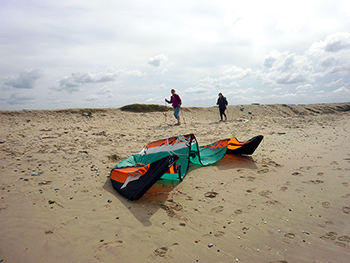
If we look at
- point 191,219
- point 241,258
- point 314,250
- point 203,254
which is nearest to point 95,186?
point 191,219

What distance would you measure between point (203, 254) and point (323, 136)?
8.22 m

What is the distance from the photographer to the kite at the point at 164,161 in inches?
144

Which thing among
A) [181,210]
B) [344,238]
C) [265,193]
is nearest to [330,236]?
[344,238]

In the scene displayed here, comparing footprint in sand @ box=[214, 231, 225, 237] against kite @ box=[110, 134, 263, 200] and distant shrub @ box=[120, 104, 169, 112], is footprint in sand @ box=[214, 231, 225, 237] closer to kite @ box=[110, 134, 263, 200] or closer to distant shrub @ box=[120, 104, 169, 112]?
kite @ box=[110, 134, 263, 200]

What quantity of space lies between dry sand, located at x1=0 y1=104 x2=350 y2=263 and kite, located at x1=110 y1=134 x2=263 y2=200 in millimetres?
201

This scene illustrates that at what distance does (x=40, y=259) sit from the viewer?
2367 millimetres

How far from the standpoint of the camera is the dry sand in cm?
252

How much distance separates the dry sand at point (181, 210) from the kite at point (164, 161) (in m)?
0.20

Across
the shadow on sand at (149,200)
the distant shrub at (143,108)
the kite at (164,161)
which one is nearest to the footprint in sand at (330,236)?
the shadow on sand at (149,200)

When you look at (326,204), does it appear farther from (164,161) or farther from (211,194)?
(164,161)

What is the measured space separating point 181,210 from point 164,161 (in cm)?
86

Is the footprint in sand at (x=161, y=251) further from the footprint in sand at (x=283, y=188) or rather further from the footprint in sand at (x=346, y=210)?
the footprint in sand at (x=346, y=210)

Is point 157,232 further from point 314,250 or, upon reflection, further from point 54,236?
point 314,250

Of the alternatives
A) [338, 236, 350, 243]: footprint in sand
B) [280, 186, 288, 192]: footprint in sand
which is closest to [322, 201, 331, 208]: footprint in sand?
[280, 186, 288, 192]: footprint in sand
